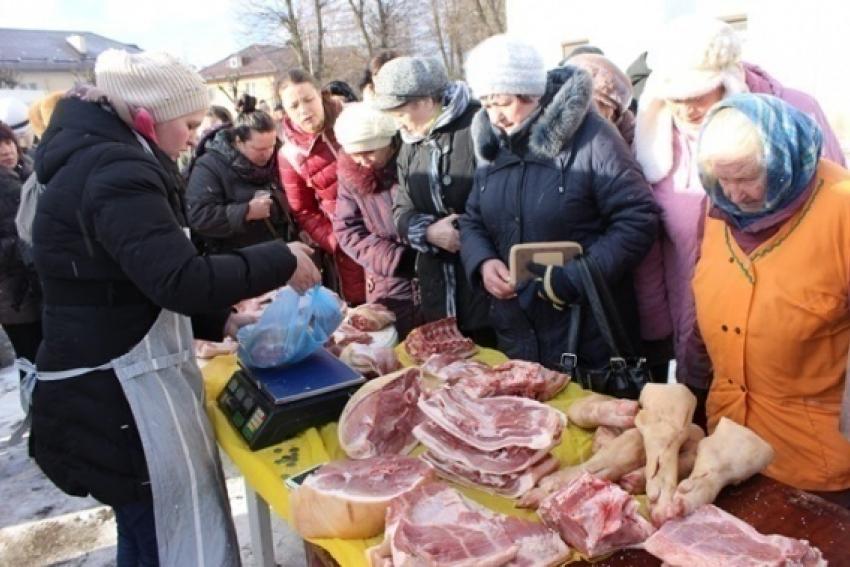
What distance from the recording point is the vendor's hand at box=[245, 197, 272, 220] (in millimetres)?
4316

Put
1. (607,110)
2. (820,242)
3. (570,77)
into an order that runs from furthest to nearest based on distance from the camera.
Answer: (607,110)
(570,77)
(820,242)

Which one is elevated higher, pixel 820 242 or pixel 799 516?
pixel 820 242

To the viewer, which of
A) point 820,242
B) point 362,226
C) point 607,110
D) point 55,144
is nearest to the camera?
point 820,242

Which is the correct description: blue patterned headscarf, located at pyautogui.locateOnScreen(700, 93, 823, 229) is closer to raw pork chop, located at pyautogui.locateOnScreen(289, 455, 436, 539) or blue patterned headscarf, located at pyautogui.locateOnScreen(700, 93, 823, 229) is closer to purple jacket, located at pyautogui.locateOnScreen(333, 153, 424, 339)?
raw pork chop, located at pyautogui.locateOnScreen(289, 455, 436, 539)

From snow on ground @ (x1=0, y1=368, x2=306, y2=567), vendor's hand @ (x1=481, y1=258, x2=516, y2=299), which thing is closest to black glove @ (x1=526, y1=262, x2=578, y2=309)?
vendor's hand @ (x1=481, y1=258, x2=516, y2=299)

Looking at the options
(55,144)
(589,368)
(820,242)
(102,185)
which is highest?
(55,144)

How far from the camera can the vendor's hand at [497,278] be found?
8.92 ft

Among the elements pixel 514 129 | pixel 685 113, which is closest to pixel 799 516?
pixel 685 113

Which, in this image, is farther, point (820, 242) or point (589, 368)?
point (589, 368)

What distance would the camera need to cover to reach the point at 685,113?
2465mm

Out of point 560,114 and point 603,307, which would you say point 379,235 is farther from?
point 603,307

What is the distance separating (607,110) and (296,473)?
7.75 ft

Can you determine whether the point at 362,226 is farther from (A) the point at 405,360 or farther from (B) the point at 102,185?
(B) the point at 102,185

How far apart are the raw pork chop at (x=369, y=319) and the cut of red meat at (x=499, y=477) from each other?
142 centimetres
